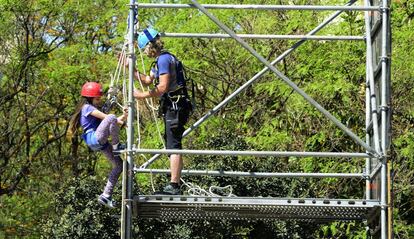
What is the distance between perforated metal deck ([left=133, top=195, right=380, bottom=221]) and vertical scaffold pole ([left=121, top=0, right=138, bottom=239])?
0.61 ft

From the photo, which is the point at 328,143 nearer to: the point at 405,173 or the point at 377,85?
the point at 405,173

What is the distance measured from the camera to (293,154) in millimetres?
11344

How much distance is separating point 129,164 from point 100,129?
719mm

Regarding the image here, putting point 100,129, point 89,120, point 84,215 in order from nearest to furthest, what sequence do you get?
point 100,129, point 89,120, point 84,215

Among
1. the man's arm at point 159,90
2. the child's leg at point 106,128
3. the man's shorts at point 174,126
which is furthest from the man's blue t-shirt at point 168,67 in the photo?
the child's leg at point 106,128

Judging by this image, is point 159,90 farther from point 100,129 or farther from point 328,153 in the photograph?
point 328,153

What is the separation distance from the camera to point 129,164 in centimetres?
1152

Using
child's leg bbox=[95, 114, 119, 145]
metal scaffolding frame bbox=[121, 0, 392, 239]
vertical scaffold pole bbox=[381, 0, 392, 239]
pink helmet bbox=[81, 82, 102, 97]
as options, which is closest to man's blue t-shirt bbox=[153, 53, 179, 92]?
metal scaffolding frame bbox=[121, 0, 392, 239]

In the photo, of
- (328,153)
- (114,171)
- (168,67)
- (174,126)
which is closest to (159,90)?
(168,67)

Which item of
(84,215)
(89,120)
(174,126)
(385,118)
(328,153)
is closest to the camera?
(328,153)

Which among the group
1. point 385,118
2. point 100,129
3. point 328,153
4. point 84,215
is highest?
point 385,118

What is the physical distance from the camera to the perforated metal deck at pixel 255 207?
38.2ft

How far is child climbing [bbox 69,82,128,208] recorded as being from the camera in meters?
12.1

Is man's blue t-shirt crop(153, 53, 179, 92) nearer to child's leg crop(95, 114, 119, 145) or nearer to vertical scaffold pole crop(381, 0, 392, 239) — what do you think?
child's leg crop(95, 114, 119, 145)
